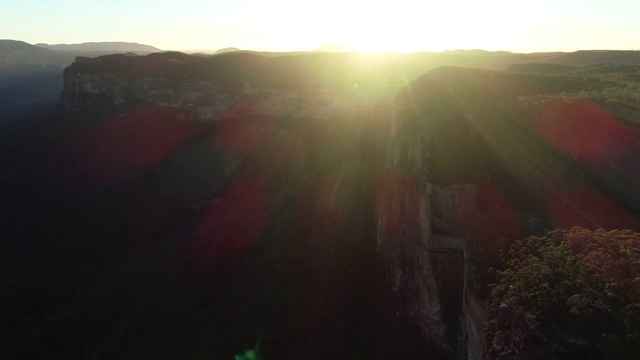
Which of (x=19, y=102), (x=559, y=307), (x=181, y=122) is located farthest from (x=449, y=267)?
(x=19, y=102)

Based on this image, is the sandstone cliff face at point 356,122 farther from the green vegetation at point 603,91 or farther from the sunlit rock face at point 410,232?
the green vegetation at point 603,91

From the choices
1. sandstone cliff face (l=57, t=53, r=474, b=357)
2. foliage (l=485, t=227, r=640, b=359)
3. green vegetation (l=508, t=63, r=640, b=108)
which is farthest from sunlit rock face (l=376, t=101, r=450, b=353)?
green vegetation (l=508, t=63, r=640, b=108)

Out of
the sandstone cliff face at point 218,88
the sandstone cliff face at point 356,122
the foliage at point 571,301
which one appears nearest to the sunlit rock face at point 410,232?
the sandstone cliff face at point 356,122

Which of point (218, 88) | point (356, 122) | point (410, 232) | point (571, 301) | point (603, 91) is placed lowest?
point (410, 232)

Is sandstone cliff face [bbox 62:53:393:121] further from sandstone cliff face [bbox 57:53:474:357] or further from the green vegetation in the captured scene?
the green vegetation

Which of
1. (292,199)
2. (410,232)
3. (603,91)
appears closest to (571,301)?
(410,232)

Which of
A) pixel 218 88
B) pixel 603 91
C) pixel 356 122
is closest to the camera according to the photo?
pixel 603 91

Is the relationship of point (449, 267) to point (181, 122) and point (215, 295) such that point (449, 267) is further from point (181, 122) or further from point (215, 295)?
point (181, 122)

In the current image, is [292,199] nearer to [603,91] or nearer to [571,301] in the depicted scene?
[603,91]
